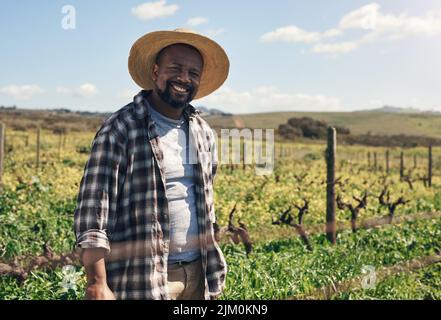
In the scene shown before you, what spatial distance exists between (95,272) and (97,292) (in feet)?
0.31

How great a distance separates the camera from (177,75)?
9.39ft

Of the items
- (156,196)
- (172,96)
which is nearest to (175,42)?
(172,96)

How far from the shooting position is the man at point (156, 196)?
2.53 metres

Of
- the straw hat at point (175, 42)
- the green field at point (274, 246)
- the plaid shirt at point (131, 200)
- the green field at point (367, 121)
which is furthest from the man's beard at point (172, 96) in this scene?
the green field at point (367, 121)

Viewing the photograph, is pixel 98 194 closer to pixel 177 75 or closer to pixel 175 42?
pixel 177 75

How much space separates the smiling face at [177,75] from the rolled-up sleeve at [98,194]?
437 millimetres

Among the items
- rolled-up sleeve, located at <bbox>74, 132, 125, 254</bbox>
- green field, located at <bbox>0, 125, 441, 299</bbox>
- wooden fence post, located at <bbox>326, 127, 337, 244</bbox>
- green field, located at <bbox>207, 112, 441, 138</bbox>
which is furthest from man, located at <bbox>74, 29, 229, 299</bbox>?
green field, located at <bbox>207, 112, 441, 138</bbox>

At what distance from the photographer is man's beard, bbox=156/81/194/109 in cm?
284

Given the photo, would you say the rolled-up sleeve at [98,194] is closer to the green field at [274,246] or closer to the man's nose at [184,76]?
the man's nose at [184,76]

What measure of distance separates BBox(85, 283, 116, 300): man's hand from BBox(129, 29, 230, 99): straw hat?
4.24 ft

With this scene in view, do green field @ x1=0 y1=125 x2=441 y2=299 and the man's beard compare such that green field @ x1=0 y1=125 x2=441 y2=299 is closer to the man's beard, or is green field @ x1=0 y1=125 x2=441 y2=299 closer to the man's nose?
the man's beard
